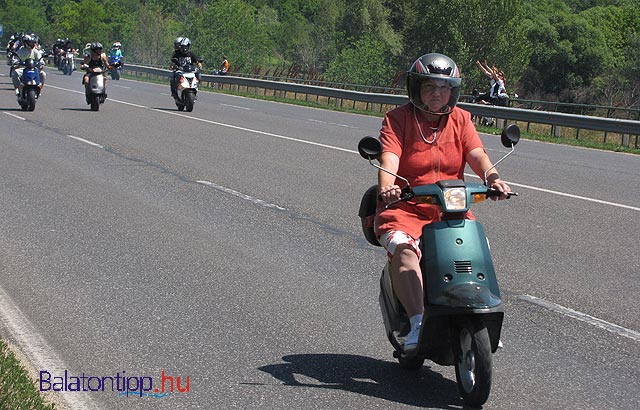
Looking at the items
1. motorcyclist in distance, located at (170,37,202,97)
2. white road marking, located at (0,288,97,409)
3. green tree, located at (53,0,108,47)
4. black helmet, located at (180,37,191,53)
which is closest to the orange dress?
white road marking, located at (0,288,97,409)

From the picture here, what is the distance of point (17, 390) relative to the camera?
529 cm

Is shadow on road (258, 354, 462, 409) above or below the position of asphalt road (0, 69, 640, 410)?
above

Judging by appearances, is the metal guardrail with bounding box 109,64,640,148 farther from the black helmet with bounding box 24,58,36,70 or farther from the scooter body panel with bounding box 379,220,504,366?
the scooter body panel with bounding box 379,220,504,366

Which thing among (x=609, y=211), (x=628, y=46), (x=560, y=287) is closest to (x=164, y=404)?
(x=560, y=287)

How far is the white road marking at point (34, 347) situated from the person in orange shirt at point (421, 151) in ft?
5.44

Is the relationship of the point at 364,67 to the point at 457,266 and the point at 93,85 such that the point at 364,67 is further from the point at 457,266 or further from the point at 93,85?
the point at 457,266

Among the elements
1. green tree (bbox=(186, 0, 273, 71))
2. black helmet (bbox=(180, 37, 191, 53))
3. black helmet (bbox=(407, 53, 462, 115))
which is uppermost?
black helmet (bbox=(407, 53, 462, 115))

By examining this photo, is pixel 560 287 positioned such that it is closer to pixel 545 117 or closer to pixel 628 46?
pixel 545 117

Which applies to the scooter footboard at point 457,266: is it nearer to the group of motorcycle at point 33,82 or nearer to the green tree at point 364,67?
the group of motorcycle at point 33,82

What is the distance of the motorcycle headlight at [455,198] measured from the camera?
5344 mm

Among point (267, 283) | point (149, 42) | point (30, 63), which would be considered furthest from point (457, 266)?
point (149, 42)

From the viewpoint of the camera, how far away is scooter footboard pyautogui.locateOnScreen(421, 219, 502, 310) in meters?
5.26

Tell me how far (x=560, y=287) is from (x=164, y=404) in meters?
3.92

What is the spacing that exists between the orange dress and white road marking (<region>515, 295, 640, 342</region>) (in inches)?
72.2
